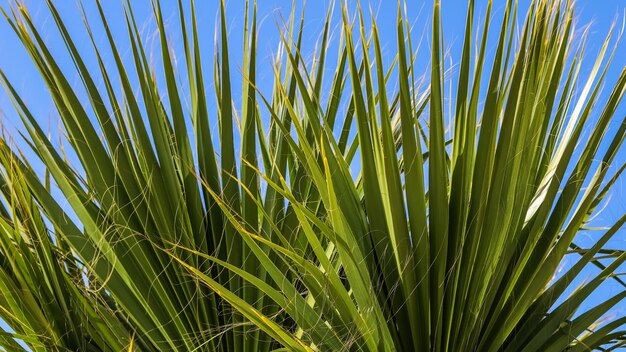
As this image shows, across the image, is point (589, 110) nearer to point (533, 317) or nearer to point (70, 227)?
point (533, 317)

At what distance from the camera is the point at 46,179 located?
1814mm

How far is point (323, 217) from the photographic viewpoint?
1.47 metres

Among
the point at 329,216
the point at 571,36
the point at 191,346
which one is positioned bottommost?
the point at 191,346

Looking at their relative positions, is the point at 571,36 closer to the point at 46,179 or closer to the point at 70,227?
the point at 70,227

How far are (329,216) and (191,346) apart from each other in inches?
15.2

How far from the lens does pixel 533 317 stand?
4.44 ft

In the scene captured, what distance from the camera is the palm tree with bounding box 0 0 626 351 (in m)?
1.17

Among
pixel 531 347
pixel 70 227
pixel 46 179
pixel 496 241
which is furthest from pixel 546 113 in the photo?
pixel 46 179

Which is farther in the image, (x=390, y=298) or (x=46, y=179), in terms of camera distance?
(x=46, y=179)

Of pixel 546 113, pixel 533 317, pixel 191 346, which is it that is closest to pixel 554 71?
pixel 546 113

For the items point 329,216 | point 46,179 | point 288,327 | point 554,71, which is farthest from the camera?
point 46,179

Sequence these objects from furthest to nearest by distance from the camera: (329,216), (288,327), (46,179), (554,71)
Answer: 1. (46,179)
2. (288,327)
3. (554,71)
4. (329,216)

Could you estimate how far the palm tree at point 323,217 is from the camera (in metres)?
1.17

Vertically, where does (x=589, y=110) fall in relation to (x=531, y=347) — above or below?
above
